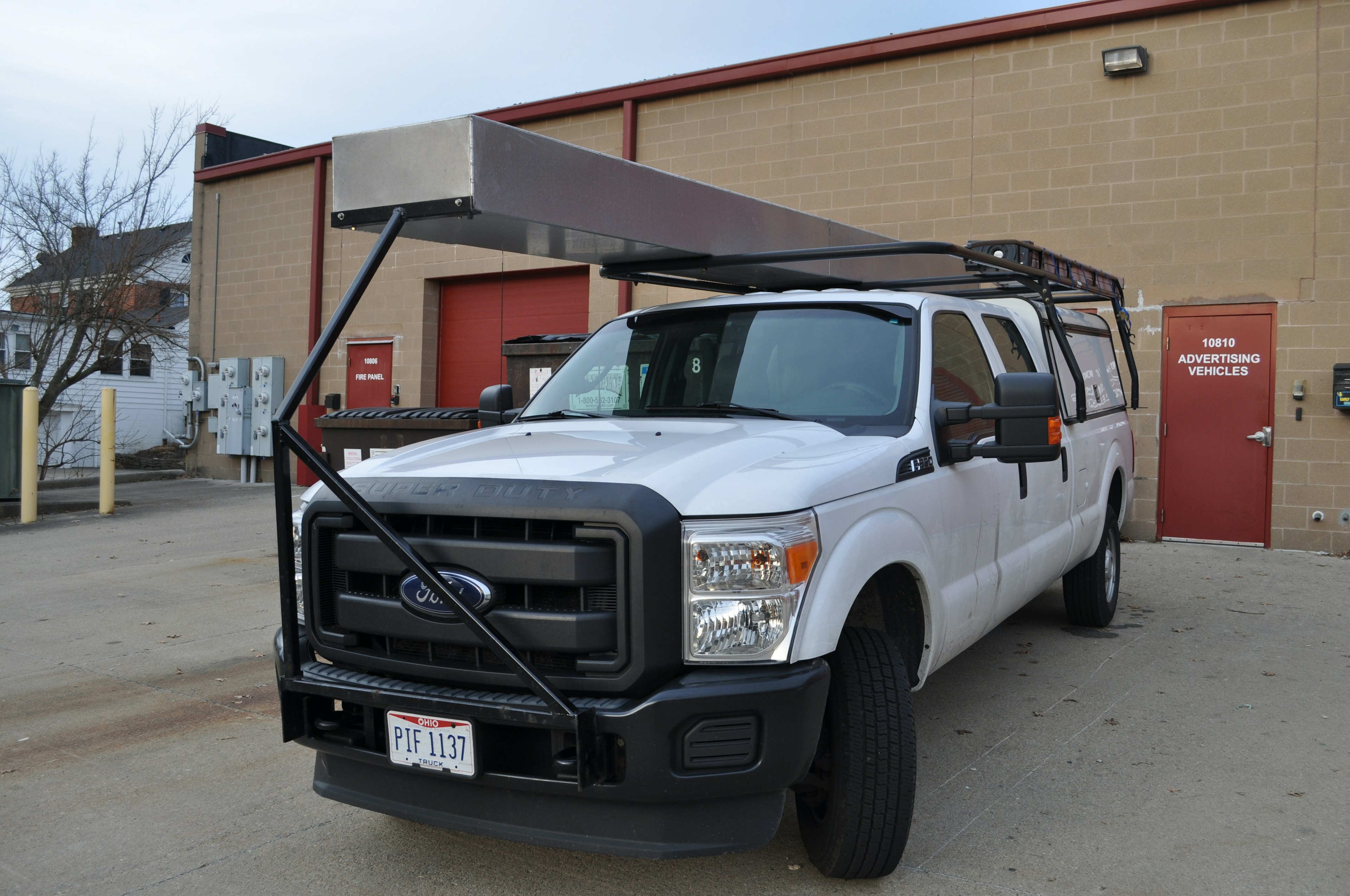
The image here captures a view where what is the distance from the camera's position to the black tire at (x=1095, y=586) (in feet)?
21.4

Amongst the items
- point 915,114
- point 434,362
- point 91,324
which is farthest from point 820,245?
point 91,324

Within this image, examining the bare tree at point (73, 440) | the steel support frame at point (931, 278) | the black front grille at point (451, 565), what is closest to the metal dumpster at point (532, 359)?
the steel support frame at point (931, 278)

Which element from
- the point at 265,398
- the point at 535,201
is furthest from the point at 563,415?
the point at 265,398

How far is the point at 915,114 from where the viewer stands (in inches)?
466

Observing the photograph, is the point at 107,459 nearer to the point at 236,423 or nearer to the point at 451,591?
the point at 236,423

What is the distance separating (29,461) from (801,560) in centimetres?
1228

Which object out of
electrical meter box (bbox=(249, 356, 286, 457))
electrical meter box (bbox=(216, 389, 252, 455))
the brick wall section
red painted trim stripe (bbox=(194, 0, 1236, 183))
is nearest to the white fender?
the brick wall section

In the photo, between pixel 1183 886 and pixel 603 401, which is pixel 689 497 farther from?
pixel 1183 886

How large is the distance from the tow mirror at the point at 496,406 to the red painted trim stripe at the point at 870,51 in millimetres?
4772

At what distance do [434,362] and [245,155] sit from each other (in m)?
7.40

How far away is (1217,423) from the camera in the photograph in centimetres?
1030

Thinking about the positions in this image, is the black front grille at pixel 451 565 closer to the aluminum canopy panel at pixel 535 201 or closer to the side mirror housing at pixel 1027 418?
the aluminum canopy panel at pixel 535 201

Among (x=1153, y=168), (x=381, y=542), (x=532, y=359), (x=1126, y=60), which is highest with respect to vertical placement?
(x=1126, y=60)

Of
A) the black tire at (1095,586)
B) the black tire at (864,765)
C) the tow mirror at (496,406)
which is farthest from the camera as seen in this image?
the black tire at (1095,586)
